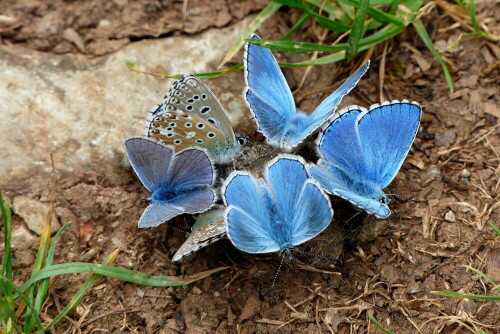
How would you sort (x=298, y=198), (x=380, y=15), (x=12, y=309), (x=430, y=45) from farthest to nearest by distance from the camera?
(x=430, y=45) < (x=380, y=15) < (x=298, y=198) < (x=12, y=309)

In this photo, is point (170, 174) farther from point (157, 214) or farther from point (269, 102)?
point (269, 102)

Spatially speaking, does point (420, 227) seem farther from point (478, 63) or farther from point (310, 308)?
point (478, 63)

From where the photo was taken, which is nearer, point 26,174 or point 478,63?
point 26,174

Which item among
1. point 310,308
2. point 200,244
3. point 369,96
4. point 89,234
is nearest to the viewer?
point 200,244

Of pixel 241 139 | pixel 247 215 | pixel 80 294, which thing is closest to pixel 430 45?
pixel 241 139

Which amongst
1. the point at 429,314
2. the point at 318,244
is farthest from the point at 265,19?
the point at 429,314

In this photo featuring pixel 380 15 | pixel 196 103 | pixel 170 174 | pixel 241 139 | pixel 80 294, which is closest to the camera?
pixel 80 294
